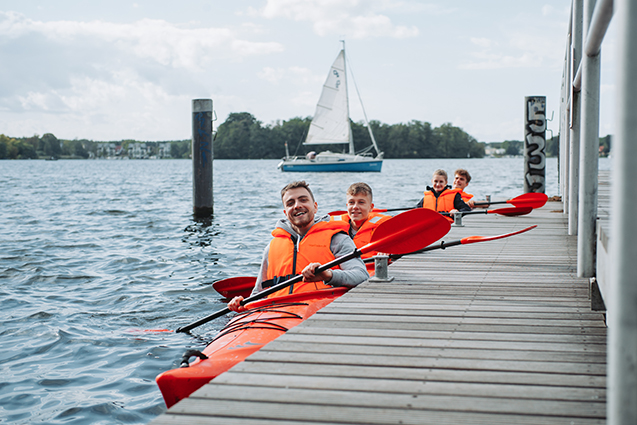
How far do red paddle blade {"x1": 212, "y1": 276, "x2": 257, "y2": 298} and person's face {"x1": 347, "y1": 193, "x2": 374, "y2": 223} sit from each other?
156cm

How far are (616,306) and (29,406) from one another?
12.6 feet

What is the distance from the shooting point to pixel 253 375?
243 cm

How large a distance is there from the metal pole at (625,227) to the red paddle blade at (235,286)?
5.51m

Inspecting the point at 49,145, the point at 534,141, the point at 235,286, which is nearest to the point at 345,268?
the point at 235,286

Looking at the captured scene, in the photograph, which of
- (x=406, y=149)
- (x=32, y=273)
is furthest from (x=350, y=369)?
(x=406, y=149)

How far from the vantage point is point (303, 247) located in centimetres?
440

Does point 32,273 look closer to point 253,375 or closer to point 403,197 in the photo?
→ point 253,375

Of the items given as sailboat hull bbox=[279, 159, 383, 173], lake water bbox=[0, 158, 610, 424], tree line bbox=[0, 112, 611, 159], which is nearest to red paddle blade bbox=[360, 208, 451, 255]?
lake water bbox=[0, 158, 610, 424]

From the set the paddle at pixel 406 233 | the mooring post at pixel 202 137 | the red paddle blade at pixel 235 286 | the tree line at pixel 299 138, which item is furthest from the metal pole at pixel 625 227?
the tree line at pixel 299 138

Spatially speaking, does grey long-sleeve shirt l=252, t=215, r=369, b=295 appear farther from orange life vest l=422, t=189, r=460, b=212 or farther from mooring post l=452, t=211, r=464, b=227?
orange life vest l=422, t=189, r=460, b=212

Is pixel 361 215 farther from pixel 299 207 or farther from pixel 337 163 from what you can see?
pixel 337 163

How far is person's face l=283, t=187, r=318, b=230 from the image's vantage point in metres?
4.46

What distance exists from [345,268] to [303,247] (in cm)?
34

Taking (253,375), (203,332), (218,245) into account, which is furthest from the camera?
(218,245)
